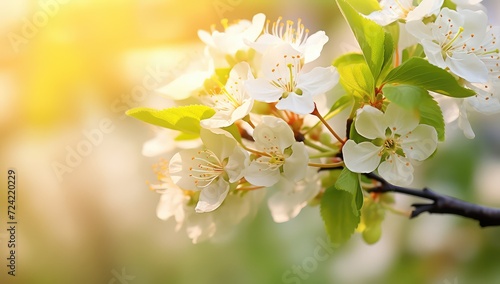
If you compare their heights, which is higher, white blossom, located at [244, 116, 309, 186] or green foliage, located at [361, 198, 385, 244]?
white blossom, located at [244, 116, 309, 186]

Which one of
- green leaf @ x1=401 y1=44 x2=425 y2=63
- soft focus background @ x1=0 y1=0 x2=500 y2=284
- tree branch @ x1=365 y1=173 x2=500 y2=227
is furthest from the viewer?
soft focus background @ x1=0 y1=0 x2=500 y2=284

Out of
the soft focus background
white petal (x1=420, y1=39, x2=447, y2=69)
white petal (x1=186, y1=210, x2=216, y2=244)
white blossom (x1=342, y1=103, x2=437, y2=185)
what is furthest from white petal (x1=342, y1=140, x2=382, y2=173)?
the soft focus background

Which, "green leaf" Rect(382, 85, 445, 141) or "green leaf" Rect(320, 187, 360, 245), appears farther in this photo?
"green leaf" Rect(320, 187, 360, 245)

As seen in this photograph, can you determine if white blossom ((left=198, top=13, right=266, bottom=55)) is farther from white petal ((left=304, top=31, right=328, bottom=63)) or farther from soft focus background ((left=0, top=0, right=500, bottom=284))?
soft focus background ((left=0, top=0, right=500, bottom=284))

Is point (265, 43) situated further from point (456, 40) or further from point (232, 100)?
point (456, 40)

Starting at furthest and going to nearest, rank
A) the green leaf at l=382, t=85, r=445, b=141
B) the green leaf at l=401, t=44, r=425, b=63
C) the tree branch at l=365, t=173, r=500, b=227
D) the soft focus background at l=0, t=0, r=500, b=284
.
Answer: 1. the soft focus background at l=0, t=0, r=500, b=284
2. the tree branch at l=365, t=173, r=500, b=227
3. the green leaf at l=401, t=44, r=425, b=63
4. the green leaf at l=382, t=85, r=445, b=141

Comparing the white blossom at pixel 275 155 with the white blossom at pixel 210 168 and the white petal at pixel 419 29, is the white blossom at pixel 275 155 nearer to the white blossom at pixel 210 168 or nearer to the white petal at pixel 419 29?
the white blossom at pixel 210 168

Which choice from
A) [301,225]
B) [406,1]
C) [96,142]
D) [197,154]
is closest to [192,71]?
[197,154]

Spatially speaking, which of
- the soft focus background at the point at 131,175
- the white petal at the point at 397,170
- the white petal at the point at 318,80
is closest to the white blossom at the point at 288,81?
the white petal at the point at 318,80
